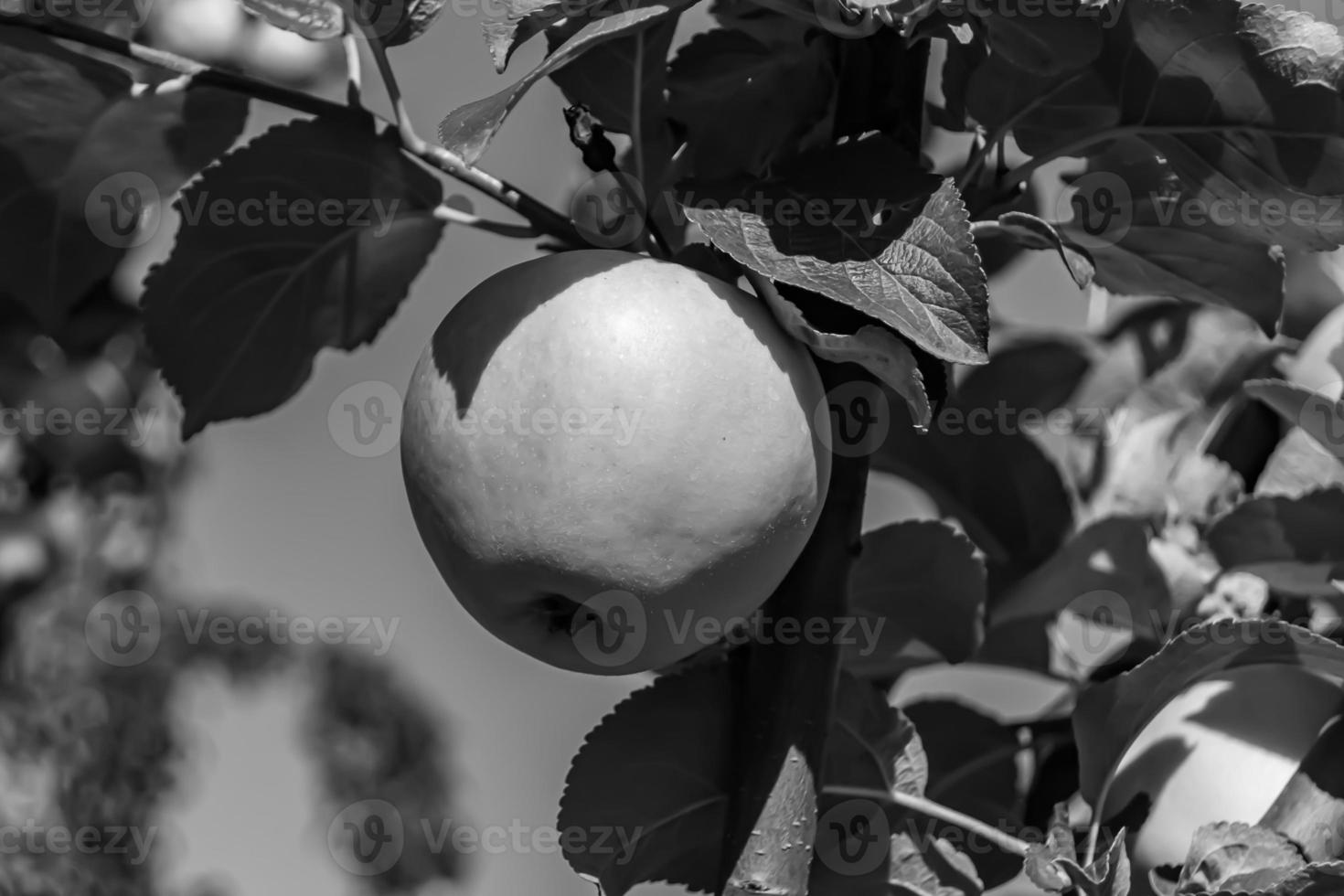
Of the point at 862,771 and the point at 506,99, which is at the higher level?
the point at 506,99

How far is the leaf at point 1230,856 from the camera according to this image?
0.79m

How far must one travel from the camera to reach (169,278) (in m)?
0.88

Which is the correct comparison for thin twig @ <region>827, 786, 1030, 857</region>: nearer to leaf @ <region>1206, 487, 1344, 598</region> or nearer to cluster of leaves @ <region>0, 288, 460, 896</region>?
leaf @ <region>1206, 487, 1344, 598</region>

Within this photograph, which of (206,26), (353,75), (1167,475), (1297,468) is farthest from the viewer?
(206,26)

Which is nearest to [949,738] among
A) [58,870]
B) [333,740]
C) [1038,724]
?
[1038,724]

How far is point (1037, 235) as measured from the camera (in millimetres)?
788

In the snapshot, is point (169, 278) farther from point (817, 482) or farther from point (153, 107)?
point (817, 482)

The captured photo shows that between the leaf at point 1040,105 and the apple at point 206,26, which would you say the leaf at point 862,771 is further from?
the apple at point 206,26

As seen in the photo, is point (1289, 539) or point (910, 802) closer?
point (910, 802)

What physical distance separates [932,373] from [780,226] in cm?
11

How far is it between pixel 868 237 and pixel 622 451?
0.18 metres

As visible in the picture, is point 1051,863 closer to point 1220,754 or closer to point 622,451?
point 1220,754

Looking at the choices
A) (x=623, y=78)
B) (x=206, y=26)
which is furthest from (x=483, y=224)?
(x=206, y=26)

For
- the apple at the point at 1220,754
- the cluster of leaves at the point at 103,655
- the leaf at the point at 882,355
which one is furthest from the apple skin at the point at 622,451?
the cluster of leaves at the point at 103,655
